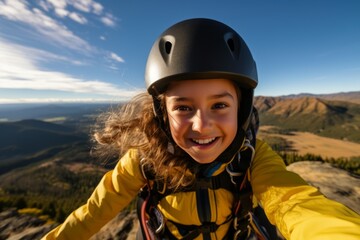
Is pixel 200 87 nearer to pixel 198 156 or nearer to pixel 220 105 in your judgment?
pixel 220 105

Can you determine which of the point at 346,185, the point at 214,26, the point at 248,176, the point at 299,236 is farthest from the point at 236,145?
the point at 346,185

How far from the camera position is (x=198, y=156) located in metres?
1.96

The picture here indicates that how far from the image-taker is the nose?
1.80 meters

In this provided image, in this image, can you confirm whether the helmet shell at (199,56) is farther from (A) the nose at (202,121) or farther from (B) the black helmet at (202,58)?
(A) the nose at (202,121)

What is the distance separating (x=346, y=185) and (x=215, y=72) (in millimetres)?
5801

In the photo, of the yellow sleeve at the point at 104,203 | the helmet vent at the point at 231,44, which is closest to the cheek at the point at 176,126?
the yellow sleeve at the point at 104,203

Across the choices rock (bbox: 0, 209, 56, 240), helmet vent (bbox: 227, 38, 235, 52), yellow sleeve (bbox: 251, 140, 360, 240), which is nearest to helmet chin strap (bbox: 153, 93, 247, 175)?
yellow sleeve (bbox: 251, 140, 360, 240)

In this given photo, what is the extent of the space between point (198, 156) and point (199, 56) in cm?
97

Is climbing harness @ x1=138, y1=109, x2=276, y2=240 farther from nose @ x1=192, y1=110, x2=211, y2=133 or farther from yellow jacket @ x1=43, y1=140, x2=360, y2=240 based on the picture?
nose @ x1=192, y1=110, x2=211, y2=133

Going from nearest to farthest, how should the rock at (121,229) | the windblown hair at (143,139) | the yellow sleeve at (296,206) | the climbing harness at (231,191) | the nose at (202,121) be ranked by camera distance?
the yellow sleeve at (296,206)
the nose at (202,121)
the climbing harness at (231,191)
the windblown hair at (143,139)
the rock at (121,229)

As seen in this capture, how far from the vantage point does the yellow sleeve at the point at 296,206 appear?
3.81ft

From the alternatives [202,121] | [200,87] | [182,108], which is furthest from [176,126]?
[200,87]

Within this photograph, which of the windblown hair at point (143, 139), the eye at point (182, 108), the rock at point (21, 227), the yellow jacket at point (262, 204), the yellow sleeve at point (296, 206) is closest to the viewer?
the yellow sleeve at point (296, 206)

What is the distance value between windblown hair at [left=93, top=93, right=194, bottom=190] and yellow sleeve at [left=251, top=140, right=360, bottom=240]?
726 mm
